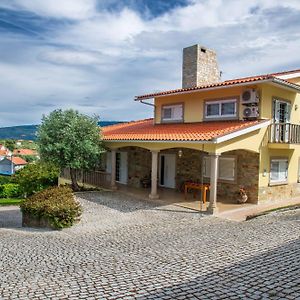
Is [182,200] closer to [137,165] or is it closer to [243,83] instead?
[137,165]

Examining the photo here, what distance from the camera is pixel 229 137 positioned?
45.5ft

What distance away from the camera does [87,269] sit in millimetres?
7520

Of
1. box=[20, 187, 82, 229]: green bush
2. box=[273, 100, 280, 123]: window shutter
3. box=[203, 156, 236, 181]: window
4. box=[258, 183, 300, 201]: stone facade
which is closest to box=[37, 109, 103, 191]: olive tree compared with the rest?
box=[20, 187, 82, 229]: green bush

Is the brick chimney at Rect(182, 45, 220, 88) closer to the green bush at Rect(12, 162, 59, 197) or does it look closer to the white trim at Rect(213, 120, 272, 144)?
the white trim at Rect(213, 120, 272, 144)

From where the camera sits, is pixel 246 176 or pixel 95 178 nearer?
pixel 246 176

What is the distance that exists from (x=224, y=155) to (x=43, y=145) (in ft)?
33.7

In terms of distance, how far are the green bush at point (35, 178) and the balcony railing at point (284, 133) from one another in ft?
53.1

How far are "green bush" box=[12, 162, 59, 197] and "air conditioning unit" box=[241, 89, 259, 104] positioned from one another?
50.9 feet

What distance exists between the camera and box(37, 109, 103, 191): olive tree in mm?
19047

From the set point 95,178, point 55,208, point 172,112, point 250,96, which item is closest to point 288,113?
point 250,96

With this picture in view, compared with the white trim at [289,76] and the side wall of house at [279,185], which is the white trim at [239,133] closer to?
the side wall of house at [279,185]

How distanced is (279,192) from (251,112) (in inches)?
190

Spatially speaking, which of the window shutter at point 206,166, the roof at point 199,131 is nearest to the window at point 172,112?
the roof at point 199,131

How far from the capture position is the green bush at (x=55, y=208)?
1240cm
